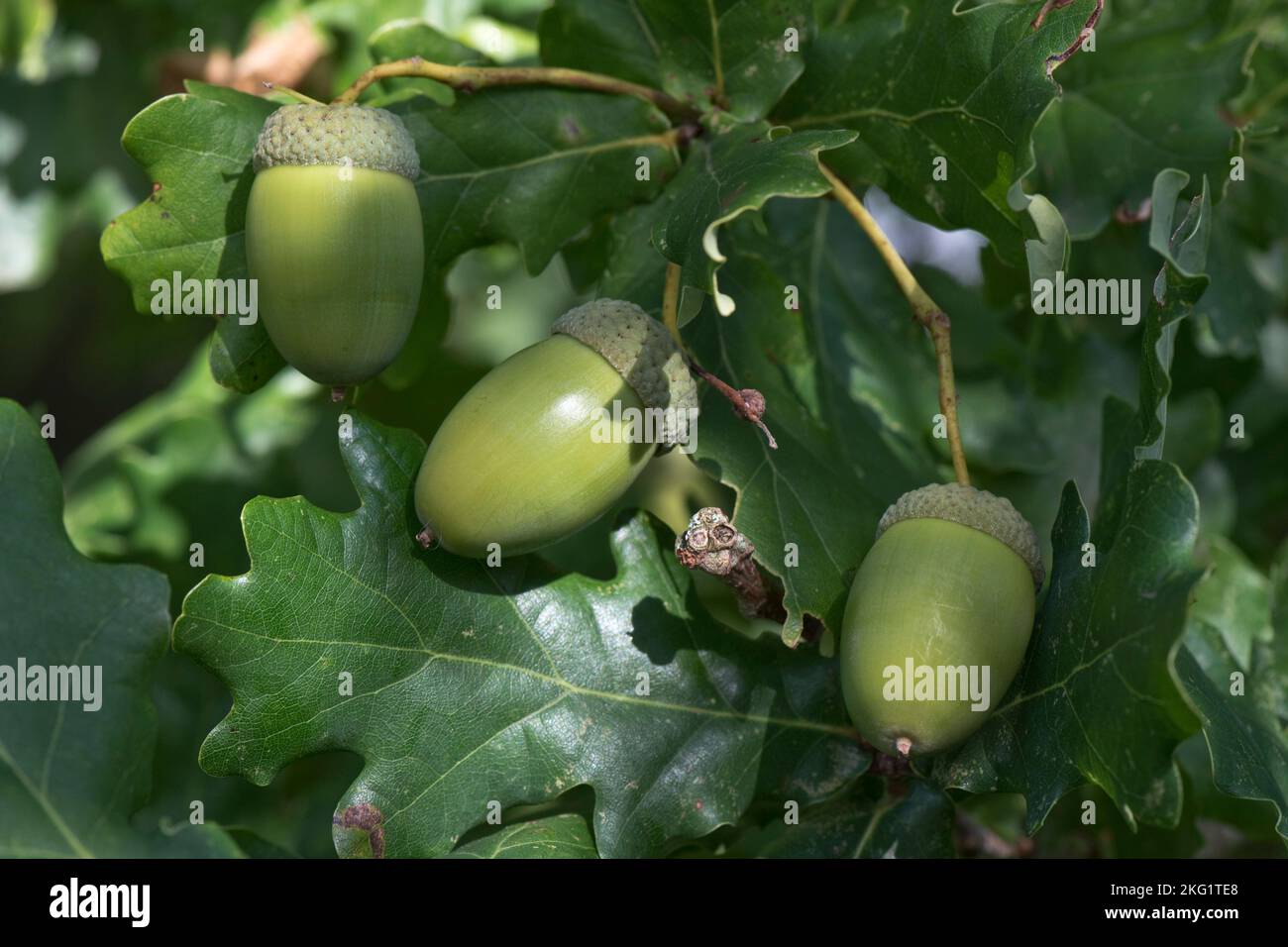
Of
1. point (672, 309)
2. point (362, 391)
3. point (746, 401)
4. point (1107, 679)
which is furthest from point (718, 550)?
point (362, 391)

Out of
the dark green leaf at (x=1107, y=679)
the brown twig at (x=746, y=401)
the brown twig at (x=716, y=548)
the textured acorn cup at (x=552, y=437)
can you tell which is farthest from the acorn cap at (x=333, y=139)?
the dark green leaf at (x=1107, y=679)

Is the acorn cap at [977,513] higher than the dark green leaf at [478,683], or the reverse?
the acorn cap at [977,513]

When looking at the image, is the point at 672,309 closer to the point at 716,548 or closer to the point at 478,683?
the point at 716,548

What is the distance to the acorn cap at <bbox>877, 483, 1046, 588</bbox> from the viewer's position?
4.49 ft

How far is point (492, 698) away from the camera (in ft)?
4.67

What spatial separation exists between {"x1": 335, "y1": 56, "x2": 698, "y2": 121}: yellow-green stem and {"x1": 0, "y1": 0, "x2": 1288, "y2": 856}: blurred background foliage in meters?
0.27

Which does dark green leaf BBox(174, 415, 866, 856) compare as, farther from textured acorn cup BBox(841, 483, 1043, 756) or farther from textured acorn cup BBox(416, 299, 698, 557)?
textured acorn cup BBox(841, 483, 1043, 756)

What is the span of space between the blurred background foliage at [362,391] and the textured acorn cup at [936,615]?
14.7 inches

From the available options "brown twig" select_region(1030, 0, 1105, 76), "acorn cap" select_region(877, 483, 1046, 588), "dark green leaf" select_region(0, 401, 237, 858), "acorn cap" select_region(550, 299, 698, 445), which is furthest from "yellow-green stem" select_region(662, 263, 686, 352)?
"dark green leaf" select_region(0, 401, 237, 858)

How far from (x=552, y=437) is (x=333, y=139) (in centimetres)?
37

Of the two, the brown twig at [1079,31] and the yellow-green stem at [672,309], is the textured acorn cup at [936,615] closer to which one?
the yellow-green stem at [672,309]

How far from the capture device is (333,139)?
1326 mm

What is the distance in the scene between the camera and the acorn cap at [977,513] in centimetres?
137
